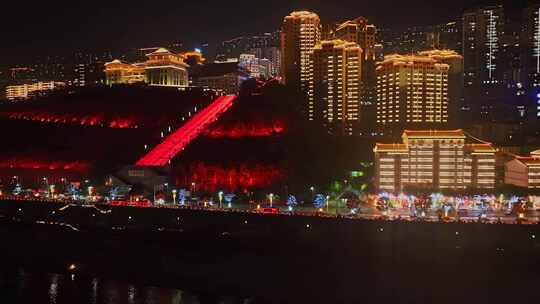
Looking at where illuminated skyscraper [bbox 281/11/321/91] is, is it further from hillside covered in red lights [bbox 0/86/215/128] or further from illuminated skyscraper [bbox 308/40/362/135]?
hillside covered in red lights [bbox 0/86/215/128]

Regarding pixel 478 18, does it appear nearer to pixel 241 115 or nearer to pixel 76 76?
pixel 241 115

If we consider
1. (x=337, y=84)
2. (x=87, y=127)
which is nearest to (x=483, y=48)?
(x=337, y=84)

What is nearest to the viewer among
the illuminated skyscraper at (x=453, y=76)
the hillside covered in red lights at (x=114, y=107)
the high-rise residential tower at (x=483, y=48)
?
the hillside covered in red lights at (x=114, y=107)

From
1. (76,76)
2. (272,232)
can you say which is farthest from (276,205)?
(76,76)

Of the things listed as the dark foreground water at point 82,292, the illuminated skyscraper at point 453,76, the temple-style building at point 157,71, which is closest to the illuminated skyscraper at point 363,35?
the illuminated skyscraper at point 453,76

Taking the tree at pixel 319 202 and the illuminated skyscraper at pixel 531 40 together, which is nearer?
the tree at pixel 319 202

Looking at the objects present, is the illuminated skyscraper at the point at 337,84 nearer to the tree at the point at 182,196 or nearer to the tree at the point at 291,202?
the tree at the point at 182,196
